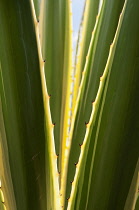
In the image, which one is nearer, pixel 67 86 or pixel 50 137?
pixel 50 137

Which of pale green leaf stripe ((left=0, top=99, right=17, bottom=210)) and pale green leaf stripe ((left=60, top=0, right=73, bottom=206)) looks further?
pale green leaf stripe ((left=60, top=0, right=73, bottom=206))

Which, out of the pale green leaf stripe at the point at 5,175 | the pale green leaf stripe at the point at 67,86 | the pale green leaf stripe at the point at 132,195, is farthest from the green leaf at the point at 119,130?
the pale green leaf stripe at the point at 67,86

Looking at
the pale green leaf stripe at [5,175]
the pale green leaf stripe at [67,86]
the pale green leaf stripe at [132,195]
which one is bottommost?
the pale green leaf stripe at [132,195]

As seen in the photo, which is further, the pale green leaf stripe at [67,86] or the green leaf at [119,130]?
the pale green leaf stripe at [67,86]

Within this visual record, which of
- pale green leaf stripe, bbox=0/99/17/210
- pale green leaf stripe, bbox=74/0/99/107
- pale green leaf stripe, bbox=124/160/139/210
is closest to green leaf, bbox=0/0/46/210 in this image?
pale green leaf stripe, bbox=0/99/17/210

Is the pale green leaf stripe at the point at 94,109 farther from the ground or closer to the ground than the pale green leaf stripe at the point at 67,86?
closer to the ground

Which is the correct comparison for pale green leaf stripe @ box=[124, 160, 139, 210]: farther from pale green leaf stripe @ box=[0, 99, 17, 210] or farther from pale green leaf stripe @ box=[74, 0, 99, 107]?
pale green leaf stripe @ box=[74, 0, 99, 107]

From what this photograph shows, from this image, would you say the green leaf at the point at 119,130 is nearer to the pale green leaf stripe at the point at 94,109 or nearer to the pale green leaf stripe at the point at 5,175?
the pale green leaf stripe at the point at 94,109

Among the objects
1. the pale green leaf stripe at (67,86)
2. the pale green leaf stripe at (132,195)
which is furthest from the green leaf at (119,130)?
the pale green leaf stripe at (67,86)

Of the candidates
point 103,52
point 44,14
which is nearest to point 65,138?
point 103,52

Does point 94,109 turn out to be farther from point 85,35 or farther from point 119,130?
point 85,35


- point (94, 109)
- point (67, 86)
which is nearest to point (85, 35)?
point (67, 86)

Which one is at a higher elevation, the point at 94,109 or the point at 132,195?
the point at 94,109
